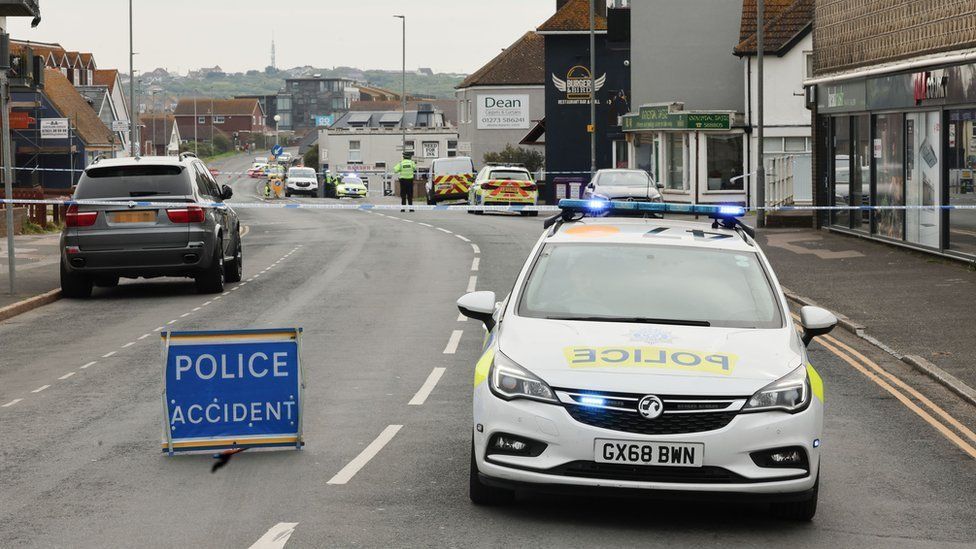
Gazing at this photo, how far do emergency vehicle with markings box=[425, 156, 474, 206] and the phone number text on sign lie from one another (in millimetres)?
42632

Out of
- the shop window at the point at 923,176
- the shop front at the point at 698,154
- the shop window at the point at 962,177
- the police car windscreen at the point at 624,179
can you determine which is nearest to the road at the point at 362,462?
the shop window at the point at 962,177

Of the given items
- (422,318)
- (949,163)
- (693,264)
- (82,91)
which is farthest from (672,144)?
(82,91)

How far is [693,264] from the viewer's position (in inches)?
348

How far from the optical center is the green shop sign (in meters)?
45.9

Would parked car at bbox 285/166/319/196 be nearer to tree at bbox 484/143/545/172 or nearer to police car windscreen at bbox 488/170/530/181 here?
tree at bbox 484/143/545/172

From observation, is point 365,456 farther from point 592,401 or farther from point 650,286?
point 592,401

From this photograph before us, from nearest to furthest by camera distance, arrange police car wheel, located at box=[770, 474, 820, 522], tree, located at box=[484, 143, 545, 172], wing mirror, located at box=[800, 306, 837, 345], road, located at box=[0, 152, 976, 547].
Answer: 1. road, located at box=[0, 152, 976, 547]
2. police car wheel, located at box=[770, 474, 820, 522]
3. wing mirror, located at box=[800, 306, 837, 345]
4. tree, located at box=[484, 143, 545, 172]

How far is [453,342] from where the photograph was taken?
50.7 feet

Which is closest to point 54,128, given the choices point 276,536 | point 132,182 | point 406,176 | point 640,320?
point 406,176

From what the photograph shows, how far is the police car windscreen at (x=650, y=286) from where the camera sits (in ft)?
27.3

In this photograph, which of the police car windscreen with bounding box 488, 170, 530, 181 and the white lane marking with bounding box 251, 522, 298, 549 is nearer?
the white lane marking with bounding box 251, 522, 298, 549

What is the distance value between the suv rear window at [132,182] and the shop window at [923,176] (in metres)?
11.9

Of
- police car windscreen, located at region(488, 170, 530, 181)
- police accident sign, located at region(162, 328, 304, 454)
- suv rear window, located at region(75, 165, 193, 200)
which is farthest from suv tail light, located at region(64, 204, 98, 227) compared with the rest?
police car windscreen, located at region(488, 170, 530, 181)

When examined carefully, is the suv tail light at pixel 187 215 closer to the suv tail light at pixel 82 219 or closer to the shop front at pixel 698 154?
the suv tail light at pixel 82 219
